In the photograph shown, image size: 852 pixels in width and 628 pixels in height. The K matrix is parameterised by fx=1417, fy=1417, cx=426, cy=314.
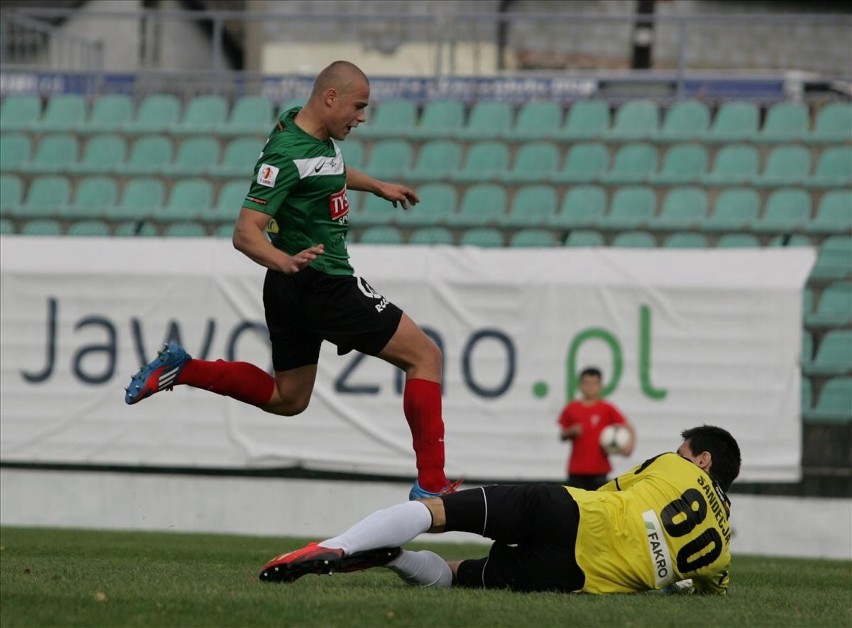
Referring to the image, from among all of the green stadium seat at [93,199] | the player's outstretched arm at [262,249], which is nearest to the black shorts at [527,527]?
the player's outstretched arm at [262,249]

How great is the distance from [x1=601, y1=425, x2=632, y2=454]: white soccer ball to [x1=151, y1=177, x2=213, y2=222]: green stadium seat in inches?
217

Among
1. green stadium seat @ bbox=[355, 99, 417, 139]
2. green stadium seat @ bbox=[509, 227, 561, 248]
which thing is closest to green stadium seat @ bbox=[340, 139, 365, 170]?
green stadium seat @ bbox=[355, 99, 417, 139]

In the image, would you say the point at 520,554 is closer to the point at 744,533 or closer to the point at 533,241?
the point at 744,533

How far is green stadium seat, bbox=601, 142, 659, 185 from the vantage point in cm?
1531

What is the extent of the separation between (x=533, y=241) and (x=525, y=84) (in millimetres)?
5138

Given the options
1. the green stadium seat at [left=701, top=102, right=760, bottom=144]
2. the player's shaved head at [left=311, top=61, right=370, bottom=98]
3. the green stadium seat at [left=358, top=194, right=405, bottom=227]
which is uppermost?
the green stadium seat at [left=701, top=102, right=760, bottom=144]

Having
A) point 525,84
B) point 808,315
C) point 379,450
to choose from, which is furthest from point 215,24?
point 808,315

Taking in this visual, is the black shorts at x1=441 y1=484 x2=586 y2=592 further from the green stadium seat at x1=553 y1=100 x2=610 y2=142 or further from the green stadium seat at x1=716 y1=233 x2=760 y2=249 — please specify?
the green stadium seat at x1=553 y1=100 x2=610 y2=142

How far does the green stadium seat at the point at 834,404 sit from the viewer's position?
12.5 meters

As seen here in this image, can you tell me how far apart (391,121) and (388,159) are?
3.39 ft

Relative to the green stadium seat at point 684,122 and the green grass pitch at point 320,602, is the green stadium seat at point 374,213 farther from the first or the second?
the green grass pitch at point 320,602

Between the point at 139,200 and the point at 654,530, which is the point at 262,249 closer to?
the point at 654,530

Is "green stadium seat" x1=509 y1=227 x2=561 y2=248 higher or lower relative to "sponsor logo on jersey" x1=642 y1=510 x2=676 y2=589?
higher

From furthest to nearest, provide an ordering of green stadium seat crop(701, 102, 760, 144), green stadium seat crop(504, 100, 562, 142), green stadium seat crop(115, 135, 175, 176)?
green stadium seat crop(115, 135, 175, 176)
green stadium seat crop(504, 100, 562, 142)
green stadium seat crop(701, 102, 760, 144)
